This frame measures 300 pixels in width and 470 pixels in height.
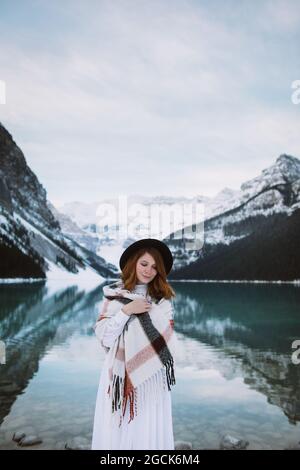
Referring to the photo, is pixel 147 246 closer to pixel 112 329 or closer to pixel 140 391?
pixel 112 329

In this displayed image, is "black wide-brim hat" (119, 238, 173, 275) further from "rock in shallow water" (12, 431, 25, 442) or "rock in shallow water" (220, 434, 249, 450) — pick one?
"rock in shallow water" (12, 431, 25, 442)

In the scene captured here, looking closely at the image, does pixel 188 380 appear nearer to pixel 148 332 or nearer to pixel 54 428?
pixel 54 428

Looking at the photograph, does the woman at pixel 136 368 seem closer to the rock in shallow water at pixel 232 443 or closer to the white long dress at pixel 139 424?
the white long dress at pixel 139 424

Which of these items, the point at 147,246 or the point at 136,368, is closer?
the point at 136,368

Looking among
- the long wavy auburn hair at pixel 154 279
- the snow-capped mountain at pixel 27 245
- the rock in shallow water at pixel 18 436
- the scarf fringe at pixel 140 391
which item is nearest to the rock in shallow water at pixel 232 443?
the rock in shallow water at pixel 18 436

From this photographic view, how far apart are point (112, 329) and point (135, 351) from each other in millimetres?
300

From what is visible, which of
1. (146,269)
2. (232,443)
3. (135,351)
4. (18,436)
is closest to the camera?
(135,351)

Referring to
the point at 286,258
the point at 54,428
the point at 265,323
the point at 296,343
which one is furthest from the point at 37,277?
the point at 54,428

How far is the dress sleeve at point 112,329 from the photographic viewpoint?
3.89 metres

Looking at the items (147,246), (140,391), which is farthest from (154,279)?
(140,391)

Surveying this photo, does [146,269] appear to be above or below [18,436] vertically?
above

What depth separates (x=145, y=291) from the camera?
421 centimetres

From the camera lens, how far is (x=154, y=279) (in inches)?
168

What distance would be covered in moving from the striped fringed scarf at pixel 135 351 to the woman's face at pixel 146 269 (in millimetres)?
220
